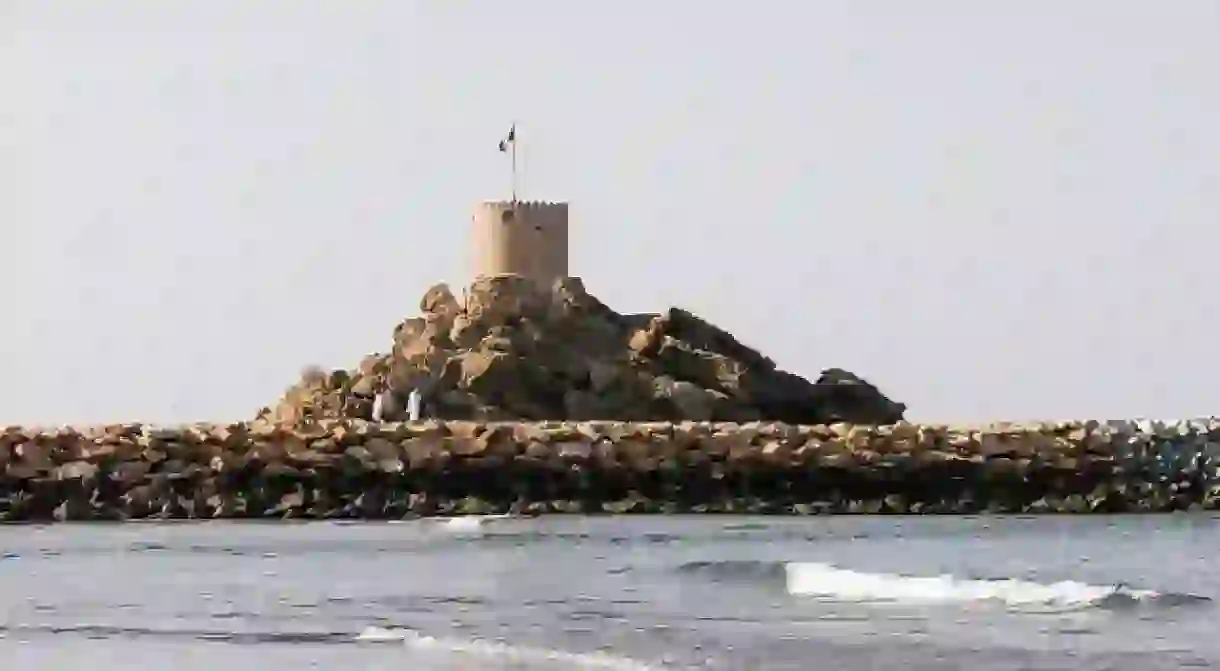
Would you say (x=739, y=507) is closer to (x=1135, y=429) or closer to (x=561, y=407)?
(x=1135, y=429)

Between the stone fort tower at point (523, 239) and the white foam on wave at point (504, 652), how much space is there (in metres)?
23.5

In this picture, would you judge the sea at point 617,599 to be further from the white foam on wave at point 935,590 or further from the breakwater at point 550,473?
the breakwater at point 550,473

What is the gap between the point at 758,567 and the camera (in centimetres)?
1719

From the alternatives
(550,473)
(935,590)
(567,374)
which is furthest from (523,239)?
(935,590)

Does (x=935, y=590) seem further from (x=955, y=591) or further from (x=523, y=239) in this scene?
(x=523, y=239)

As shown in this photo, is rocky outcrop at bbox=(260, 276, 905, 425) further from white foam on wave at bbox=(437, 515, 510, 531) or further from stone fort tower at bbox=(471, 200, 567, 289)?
white foam on wave at bbox=(437, 515, 510, 531)

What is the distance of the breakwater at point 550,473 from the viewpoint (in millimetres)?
26906

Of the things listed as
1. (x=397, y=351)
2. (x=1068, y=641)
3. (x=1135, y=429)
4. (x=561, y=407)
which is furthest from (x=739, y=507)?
(x=1068, y=641)

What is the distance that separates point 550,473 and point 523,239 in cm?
908

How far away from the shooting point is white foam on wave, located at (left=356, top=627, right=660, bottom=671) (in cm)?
1074

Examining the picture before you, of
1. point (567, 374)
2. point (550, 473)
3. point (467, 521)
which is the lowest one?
point (467, 521)

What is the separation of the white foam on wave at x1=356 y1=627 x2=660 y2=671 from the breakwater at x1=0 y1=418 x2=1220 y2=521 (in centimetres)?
1458

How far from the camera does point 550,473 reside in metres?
27.1

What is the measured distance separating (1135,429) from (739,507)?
17.6ft
